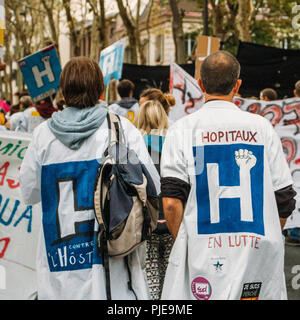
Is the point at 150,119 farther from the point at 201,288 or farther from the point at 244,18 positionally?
the point at 244,18

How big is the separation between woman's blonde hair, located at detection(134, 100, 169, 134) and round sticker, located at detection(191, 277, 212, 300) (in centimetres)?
196

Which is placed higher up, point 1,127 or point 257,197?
point 257,197

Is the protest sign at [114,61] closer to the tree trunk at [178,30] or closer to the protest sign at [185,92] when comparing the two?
the protest sign at [185,92]

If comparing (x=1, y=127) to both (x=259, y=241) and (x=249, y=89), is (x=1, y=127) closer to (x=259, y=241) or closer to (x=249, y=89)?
(x=259, y=241)

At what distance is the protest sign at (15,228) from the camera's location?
4555mm

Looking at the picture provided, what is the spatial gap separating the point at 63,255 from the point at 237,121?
1133 millimetres

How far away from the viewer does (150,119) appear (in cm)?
495

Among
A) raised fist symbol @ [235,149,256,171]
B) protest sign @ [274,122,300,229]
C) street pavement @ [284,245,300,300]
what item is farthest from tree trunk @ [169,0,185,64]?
raised fist symbol @ [235,149,256,171]

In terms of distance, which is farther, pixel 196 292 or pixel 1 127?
pixel 1 127

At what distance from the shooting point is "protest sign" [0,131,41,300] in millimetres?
4555

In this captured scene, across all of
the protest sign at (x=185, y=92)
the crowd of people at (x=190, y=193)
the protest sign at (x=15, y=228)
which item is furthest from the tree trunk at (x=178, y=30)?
the crowd of people at (x=190, y=193)

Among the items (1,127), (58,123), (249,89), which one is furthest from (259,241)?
(249,89)

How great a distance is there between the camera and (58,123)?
11.1 ft

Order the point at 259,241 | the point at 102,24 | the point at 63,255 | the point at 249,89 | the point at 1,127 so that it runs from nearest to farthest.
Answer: the point at 259,241 < the point at 63,255 < the point at 1,127 < the point at 249,89 < the point at 102,24
